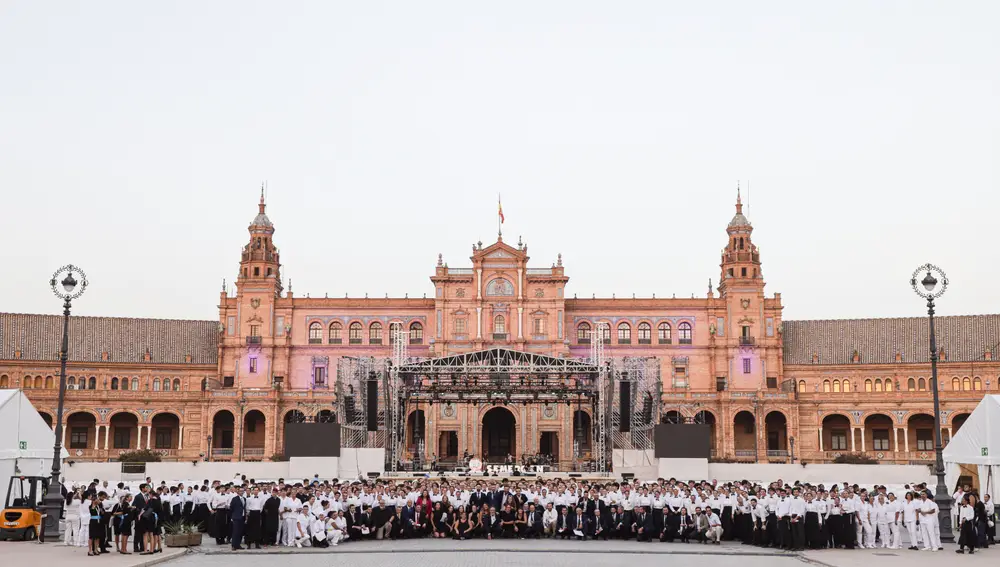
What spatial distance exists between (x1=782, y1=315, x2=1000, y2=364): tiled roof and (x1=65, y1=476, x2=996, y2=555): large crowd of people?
53820 millimetres

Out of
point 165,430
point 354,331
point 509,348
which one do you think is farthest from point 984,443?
point 165,430

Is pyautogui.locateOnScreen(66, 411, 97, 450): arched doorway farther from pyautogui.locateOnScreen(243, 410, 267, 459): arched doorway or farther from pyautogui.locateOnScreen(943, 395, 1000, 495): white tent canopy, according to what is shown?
pyautogui.locateOnScreen(943, 395, 1000, 495): white tent canopy

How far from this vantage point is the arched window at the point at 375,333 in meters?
78.9

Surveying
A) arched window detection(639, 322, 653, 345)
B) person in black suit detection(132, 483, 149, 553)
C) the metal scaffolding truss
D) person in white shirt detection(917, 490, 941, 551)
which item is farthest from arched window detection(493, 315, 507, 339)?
person in black suit detection(132, 483, 149, 553)

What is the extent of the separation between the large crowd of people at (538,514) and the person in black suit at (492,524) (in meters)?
0.03

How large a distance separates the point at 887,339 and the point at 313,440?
2003 inches

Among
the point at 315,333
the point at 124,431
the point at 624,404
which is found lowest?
the point at 124,431

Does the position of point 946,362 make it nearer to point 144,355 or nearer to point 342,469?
point 342,469

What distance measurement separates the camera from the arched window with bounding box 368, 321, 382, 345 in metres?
78.9

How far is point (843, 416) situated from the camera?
77.4 m

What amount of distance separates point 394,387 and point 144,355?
33196 millimetres

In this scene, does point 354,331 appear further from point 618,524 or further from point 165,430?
point 618,524

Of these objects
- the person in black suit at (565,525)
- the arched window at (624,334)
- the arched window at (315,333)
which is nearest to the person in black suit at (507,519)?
the person in black suit at (565,525)

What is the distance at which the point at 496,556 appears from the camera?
22.1 meters
